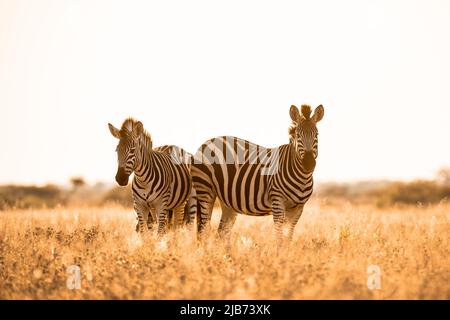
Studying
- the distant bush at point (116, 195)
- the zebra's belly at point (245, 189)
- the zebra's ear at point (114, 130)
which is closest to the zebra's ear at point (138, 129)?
the zebra's ear at point (114, 130)

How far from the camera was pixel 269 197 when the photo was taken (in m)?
11.1

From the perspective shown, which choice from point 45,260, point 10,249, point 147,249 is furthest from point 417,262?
point 10,249

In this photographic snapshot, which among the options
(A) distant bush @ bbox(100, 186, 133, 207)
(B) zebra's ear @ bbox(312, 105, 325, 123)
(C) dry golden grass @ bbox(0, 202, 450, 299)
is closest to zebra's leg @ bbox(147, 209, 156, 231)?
(C) dry golden grass @ bbox(0, 202, 450, 299)

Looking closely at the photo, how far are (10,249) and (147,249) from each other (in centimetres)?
272

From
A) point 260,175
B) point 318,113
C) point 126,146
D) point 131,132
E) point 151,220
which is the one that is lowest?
point 151,220

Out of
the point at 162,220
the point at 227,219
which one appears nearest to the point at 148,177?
the point at 162,220

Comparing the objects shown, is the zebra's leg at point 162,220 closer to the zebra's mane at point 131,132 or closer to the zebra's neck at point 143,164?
the zebra's neck at point 143,164

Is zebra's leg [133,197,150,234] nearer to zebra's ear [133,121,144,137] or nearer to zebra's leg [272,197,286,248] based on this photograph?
zebra's ear [133,121,144,137]

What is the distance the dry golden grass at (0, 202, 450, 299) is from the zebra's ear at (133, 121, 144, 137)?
2.13 metres

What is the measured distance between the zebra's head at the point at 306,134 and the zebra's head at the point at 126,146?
308 cm

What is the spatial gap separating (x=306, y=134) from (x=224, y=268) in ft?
10.1

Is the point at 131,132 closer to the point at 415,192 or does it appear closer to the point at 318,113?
the point at 318,113

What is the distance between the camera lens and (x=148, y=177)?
11.2 m
